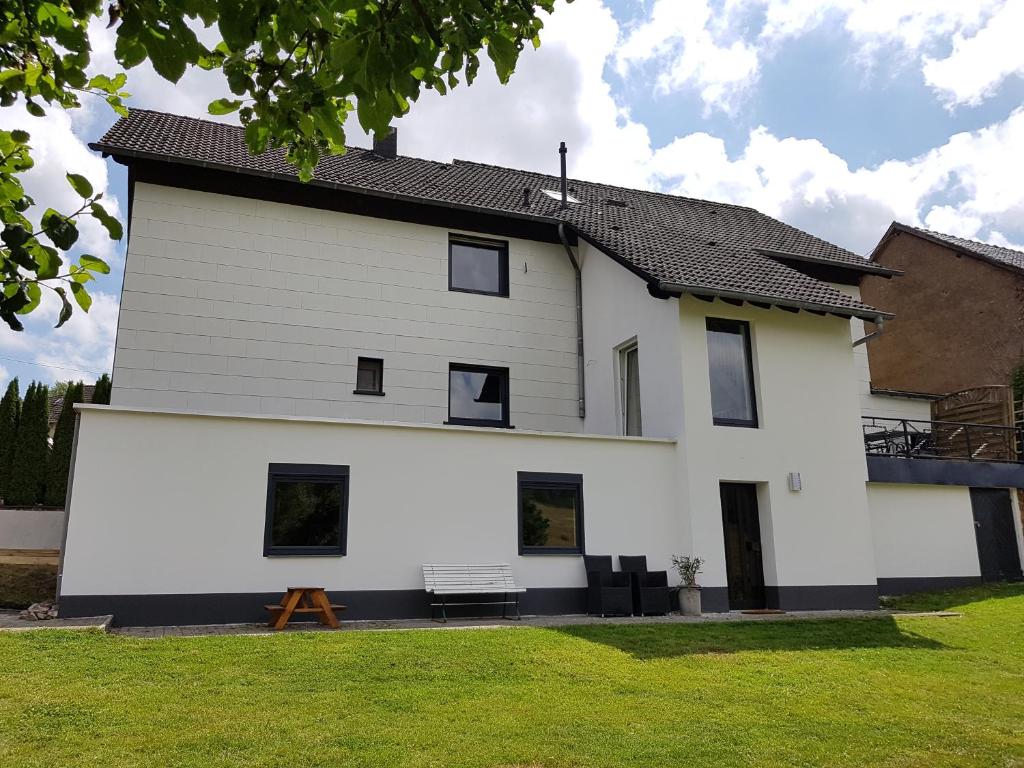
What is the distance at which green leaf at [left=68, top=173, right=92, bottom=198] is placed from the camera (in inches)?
86.3

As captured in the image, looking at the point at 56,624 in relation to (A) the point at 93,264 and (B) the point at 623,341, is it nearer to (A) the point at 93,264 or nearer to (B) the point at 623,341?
(A) the point at 93,264

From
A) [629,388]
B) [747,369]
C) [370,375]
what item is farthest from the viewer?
[370,375]

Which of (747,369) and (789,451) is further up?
(747,369)

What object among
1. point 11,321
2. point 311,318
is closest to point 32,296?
point 11,321

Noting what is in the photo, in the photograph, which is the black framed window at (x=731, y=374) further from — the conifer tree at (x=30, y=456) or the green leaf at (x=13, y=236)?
the conifer tree at (x=30, y=456)

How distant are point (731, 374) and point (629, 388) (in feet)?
5.86

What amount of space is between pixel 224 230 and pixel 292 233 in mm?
1082

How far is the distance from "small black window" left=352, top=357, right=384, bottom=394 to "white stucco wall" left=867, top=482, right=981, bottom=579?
874 cm

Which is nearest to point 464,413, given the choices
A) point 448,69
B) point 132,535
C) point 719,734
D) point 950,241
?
point 132,535

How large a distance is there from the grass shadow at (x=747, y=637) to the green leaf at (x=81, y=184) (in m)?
6.42

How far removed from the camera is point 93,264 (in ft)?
7.68

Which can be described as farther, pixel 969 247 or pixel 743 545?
pixel 969 247

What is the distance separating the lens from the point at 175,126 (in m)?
14.9

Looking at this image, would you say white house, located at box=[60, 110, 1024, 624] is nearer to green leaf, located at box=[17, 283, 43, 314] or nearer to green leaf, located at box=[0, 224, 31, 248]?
green leaf, located at box=[17, 283, 43, 314]
